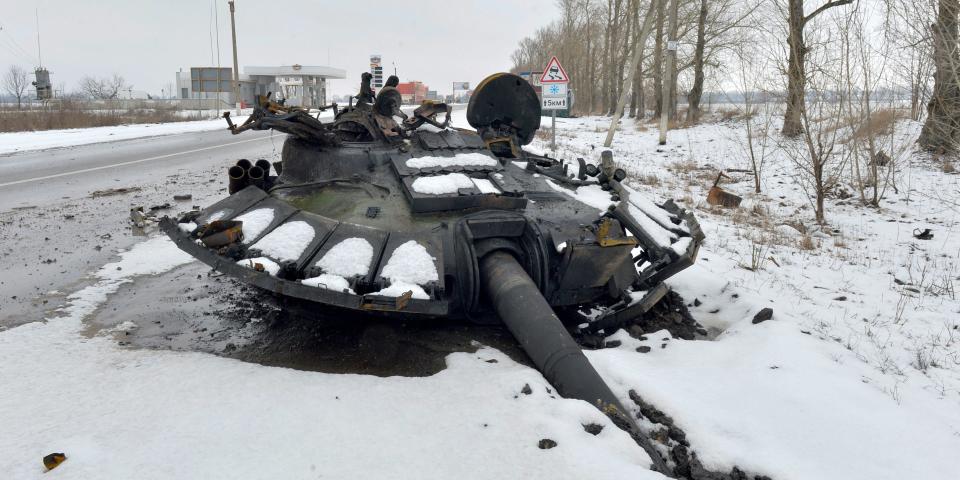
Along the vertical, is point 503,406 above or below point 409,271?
below

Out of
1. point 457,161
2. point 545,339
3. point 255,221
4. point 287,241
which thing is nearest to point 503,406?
point 545,339

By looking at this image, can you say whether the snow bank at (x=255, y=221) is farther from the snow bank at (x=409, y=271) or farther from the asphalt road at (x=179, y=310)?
the snow bank at (x=409, y=271)

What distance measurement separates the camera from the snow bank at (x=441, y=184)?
4.48m

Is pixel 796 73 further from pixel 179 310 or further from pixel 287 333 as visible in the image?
pixel 179 310

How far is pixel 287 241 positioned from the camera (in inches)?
161

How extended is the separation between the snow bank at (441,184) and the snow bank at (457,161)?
0.28 meters

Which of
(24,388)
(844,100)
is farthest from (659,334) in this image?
(844,100)

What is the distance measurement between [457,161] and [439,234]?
1.12m

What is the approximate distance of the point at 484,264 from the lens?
4227 millimetres

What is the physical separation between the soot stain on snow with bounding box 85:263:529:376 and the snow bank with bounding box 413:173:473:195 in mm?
957

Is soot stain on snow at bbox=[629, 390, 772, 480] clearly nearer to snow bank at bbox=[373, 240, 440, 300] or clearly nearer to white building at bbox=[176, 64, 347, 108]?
snow bank at bbox=[373, 240, 440, 300]

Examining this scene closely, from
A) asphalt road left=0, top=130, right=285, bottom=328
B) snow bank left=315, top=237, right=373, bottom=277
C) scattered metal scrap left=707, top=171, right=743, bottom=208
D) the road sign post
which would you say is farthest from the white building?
snow bank left=315, top=237, right=373, bottom=277

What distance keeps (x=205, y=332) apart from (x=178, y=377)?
33.4 inches

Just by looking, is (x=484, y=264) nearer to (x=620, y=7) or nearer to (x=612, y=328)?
(x=612, y=328)
